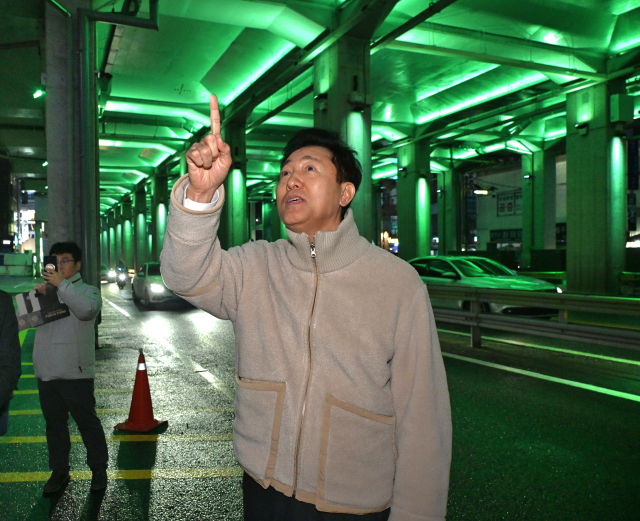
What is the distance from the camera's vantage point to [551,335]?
27.8 feet

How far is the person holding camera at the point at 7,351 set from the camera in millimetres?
2889

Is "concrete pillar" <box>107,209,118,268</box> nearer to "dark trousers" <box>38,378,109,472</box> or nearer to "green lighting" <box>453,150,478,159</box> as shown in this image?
"green lighting" <box>453,150,478,159</box>

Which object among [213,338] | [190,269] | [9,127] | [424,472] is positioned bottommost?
[213,338]

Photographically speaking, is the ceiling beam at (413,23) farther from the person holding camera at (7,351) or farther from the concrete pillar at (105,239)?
the concrete pillar at (105,239)

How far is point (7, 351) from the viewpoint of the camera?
2.90m

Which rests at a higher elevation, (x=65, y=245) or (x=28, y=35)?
(x=28, y=35)

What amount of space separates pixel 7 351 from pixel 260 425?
1.71 meters

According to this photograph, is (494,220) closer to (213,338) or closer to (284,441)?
(213,338)

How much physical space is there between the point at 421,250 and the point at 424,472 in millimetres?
29990

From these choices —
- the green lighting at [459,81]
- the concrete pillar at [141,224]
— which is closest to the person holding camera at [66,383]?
the green lighting at [459,81]

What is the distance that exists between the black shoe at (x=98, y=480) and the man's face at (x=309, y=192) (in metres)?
3.02

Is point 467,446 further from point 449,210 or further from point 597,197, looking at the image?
point 449,210

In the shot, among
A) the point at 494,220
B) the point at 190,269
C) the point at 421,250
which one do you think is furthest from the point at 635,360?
the point at 494,220

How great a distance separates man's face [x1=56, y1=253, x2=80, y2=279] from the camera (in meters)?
4.49
